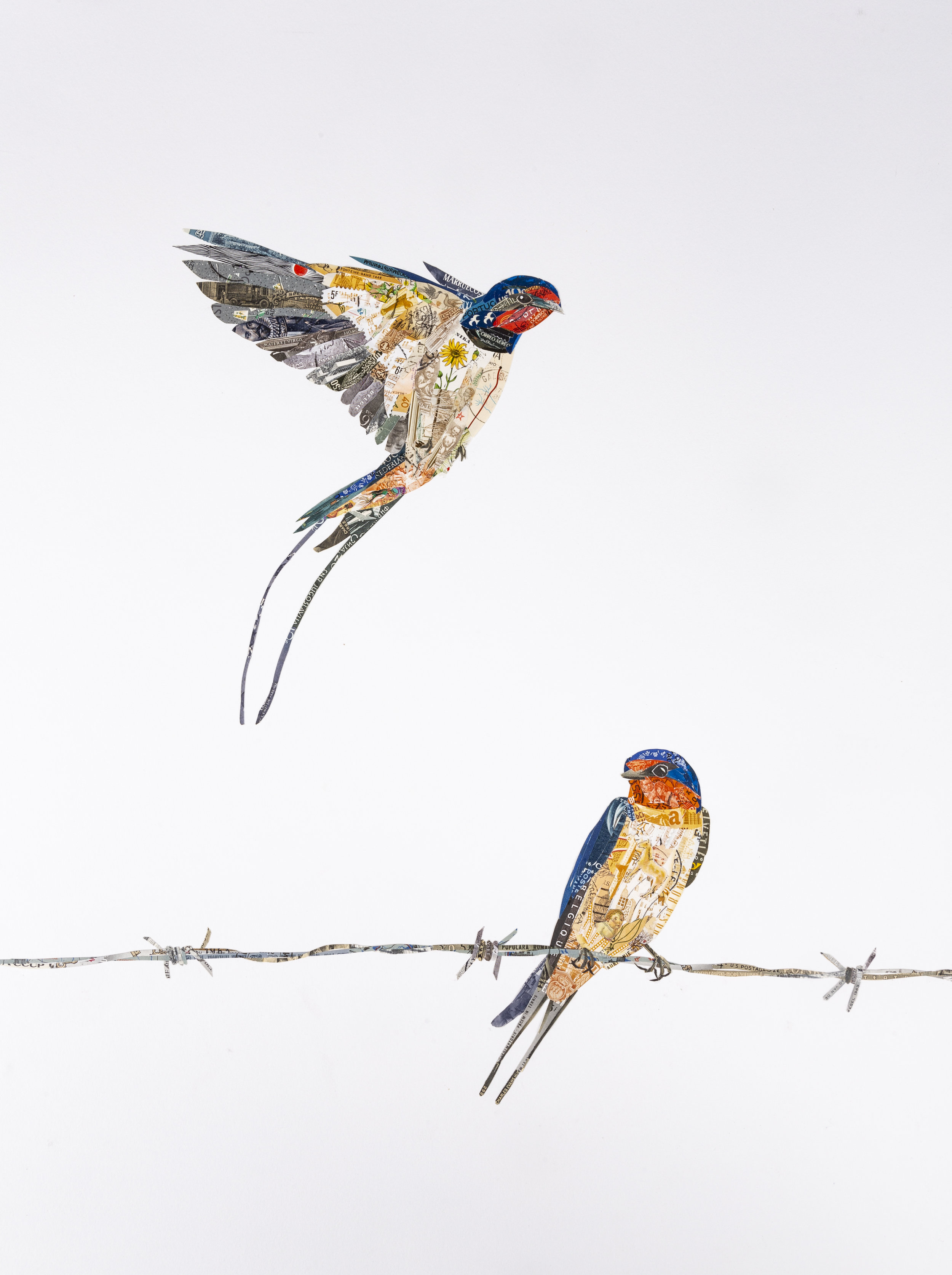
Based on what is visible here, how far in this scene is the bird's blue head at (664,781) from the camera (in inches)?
60.3

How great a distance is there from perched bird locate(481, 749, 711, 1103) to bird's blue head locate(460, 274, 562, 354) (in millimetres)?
752

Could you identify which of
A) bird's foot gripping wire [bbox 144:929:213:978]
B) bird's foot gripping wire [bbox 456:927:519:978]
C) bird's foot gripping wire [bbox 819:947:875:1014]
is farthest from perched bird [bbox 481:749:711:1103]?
bird's foot gripping wire [bbox 144:929:213:978]

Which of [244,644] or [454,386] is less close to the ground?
[454,386]

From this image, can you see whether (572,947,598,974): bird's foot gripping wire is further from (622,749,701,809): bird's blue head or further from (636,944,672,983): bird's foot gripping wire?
(622,749,701,809): bird's blue head

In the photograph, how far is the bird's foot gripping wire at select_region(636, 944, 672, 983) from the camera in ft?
5.13

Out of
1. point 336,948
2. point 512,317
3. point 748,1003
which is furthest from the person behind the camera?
point 748,1003

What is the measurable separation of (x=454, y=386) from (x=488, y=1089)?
121 centimetres

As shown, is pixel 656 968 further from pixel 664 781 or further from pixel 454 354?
pixel 454 354

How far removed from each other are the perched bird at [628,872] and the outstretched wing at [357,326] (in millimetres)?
664

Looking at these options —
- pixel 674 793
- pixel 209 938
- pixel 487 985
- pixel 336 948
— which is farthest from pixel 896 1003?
pixel 209 938

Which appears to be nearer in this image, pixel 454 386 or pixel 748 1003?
pixel 454 386

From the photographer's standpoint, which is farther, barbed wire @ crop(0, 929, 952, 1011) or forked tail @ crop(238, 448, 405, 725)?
forked tail @ crop(238, 448, 405, 725)

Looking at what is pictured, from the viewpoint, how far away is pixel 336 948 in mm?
1415

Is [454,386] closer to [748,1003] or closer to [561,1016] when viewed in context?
[561,1016]
